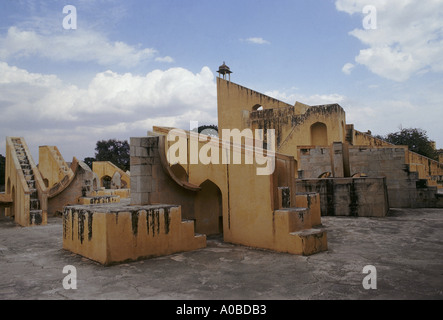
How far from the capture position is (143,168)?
6930 millimetres

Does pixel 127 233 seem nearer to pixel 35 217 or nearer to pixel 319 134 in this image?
pixel 35 217

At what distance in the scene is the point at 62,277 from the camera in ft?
15.2

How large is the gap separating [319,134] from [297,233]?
13851 mm

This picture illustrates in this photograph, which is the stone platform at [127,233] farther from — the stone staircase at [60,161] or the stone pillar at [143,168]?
the stone staircase at [60,161]

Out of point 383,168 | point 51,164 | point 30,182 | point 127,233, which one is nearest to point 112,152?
point 51,164

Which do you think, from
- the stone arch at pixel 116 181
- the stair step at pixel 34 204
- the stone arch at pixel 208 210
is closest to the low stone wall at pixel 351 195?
the stone arch at pixel 208 210

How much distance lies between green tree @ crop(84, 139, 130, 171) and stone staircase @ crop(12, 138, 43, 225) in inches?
1240

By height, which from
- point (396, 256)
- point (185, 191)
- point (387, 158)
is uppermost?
point (387, 158)

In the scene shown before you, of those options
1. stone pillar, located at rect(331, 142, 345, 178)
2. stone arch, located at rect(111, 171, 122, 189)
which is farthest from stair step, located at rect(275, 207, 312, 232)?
stone arch, located at rect(111, 171, 122, 189)
